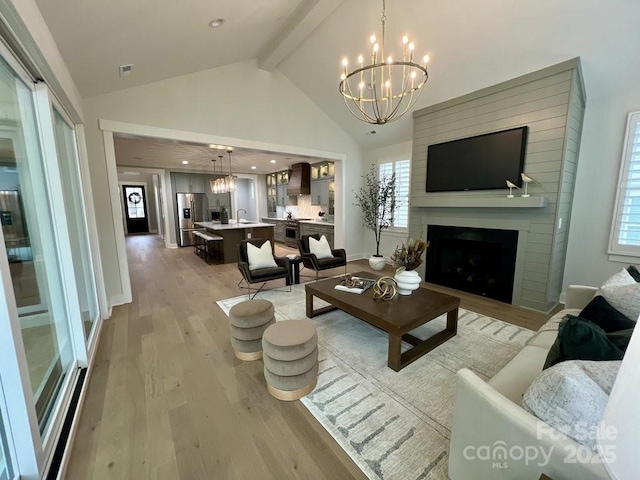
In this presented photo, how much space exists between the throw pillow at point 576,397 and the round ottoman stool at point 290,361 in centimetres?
136

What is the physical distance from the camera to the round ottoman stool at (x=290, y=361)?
1.93 meters

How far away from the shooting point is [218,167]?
351 inches

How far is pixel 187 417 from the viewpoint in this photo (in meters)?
1.86

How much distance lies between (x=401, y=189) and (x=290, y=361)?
4.67 metres

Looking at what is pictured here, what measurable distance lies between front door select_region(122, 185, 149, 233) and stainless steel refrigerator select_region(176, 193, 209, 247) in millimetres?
5765

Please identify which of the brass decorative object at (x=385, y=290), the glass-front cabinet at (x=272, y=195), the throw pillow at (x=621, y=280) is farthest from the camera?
the glass-front cabinet at (x=272, y=195)

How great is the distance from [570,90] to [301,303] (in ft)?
13.6

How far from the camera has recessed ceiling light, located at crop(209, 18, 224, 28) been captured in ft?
8.96

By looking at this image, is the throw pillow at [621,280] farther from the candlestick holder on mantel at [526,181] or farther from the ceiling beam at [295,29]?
the ceiling beam at [295,29]

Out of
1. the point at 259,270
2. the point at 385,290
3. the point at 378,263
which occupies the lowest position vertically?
the point at 378,263

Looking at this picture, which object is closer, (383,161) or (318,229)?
(383,161)

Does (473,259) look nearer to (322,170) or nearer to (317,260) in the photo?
(317,260)

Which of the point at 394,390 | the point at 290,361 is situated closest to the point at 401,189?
the point at 394,390

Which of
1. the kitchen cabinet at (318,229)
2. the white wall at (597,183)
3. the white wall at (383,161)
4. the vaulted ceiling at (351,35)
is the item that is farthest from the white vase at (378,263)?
the vaulted ceiling at (351,35)
